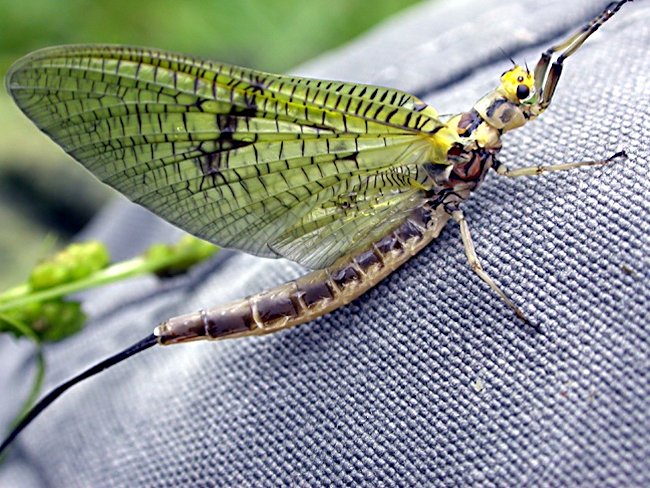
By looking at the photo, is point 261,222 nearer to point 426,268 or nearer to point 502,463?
point 426,268

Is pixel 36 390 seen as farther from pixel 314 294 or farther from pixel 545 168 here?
pixel 545 168

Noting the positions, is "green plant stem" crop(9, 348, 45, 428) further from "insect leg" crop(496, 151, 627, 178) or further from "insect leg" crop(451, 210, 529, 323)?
"insect leg" crop(496, 151, 627, 178)

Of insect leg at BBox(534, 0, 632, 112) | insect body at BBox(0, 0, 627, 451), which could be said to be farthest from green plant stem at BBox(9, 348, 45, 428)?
insect leg at BBox(534, 0, 632, 112)

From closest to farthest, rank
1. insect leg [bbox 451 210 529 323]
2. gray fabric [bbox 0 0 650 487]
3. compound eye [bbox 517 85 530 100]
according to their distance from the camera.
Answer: gray fabric [bbox 0 0 650 487], insect leg [bbox 451 210 529 323], compound eye [bbox 517 85 530 100]

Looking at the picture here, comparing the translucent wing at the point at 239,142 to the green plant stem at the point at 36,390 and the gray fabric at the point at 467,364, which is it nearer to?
the gray fabric at the point at 467,364

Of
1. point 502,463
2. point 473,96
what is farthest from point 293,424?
point 473,96

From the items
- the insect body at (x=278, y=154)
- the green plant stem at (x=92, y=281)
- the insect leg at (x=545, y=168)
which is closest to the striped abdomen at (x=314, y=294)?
the insect body at (x=278, y=154)

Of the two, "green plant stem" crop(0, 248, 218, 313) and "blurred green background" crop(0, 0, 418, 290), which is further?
"blurred green background" crop(0, 0, 418, 290)
